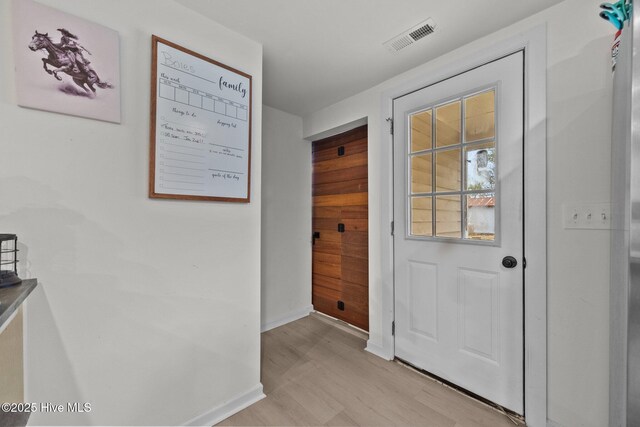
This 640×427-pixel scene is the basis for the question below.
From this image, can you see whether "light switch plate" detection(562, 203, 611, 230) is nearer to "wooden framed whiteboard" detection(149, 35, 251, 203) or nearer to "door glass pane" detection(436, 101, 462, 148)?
"door glass pane" detection(436, 101, 462, 148)

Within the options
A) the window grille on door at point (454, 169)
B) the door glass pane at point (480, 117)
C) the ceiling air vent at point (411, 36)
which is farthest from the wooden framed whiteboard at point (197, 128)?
the door glass pane at point (480, 117)

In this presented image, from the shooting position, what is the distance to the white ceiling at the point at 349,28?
1420 mm

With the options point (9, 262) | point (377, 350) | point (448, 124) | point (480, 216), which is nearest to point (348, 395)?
point (377, 350)

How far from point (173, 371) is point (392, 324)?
1563 mm

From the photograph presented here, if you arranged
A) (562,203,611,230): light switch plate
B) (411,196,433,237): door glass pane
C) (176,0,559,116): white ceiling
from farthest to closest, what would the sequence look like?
(411,196,433,237): door glass pane < (176,0,559,116): white ceiling < (562,203,611,230): light switch plate

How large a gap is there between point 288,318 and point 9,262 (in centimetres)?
234

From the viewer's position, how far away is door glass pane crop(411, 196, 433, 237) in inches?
76.7

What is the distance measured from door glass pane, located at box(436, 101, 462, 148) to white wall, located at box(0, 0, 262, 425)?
1.38 meters

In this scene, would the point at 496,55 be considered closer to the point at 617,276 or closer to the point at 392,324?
the point at 617,276

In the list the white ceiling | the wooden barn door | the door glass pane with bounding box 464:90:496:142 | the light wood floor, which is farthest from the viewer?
the wooden barn door

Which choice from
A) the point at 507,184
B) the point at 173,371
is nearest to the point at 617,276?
the point at 507,184

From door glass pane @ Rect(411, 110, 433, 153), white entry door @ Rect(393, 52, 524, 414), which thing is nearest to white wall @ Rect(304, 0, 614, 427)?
white entry door @ Rect(393, 52, 524, 414)

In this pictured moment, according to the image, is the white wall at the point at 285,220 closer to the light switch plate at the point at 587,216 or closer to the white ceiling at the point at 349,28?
the white ceiling at the point at 349,28

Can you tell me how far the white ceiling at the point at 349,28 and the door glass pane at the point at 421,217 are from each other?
1.03 meters
